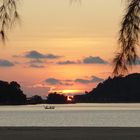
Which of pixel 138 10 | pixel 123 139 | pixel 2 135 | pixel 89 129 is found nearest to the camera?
pixel 138 10

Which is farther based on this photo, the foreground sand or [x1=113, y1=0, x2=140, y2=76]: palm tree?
the foreground sand

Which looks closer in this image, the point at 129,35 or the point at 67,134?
the point at 129,35

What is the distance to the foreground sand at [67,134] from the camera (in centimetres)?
1780

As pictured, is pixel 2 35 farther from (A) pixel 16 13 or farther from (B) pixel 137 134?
(B) pixel 137 134

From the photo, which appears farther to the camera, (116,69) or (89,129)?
(89,129)

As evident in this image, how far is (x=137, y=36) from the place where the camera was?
7895mm

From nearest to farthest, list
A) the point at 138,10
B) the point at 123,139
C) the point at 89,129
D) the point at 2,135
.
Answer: the point at 138,10 → the point at 123,139 → the point at 2,135 → the point at 89,129

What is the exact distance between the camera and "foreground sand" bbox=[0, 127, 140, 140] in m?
17.8

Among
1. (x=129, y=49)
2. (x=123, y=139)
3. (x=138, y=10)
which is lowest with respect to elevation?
(x=123, y=139)

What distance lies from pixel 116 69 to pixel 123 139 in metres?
9.82

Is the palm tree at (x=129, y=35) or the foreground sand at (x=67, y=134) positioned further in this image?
the foreground sand at (x=67, y=134)

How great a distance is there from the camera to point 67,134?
1923cm

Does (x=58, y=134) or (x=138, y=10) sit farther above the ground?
(x=138, y=10)

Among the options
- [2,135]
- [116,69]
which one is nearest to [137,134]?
[2,135]
